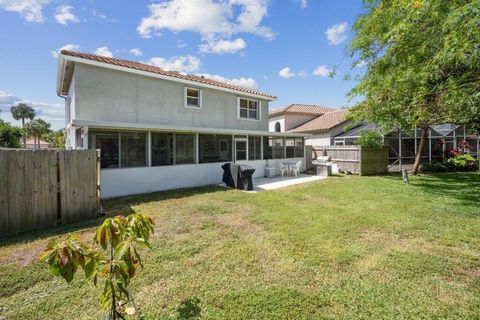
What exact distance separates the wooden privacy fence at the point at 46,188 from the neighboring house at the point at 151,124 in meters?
3.04

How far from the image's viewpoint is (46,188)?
6059mm

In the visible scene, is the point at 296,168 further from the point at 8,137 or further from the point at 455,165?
the point at 8,137

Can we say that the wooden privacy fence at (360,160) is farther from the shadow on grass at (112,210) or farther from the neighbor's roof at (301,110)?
the neighbor's roof at (301,110)

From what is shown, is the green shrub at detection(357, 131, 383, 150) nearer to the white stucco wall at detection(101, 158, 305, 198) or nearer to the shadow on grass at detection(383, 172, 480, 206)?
the shadow on grass at detection(383, 172, 480, 206)

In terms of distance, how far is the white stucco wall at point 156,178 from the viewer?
32.6ft

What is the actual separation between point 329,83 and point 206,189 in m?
8.99

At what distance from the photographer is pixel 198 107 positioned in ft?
46.4

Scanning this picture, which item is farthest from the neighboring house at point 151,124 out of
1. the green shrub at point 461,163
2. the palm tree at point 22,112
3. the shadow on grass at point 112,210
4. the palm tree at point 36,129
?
the palm tree at point 22,112

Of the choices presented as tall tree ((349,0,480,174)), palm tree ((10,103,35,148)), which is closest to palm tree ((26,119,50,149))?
palm tree ((10,103,35,148))

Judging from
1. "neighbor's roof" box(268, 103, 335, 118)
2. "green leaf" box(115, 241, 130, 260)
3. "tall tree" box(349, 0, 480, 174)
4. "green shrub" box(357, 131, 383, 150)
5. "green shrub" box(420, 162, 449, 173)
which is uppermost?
"neighbor's roof" box(268, 103, 335, 118)

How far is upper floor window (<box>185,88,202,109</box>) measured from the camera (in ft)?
45.2

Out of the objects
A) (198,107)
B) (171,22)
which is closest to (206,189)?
(198,107)

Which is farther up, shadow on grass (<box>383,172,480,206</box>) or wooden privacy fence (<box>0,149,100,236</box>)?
wooden privacy fence (<box>0,149,100,236</box>)

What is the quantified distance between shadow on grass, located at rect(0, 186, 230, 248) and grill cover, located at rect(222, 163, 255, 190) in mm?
681
